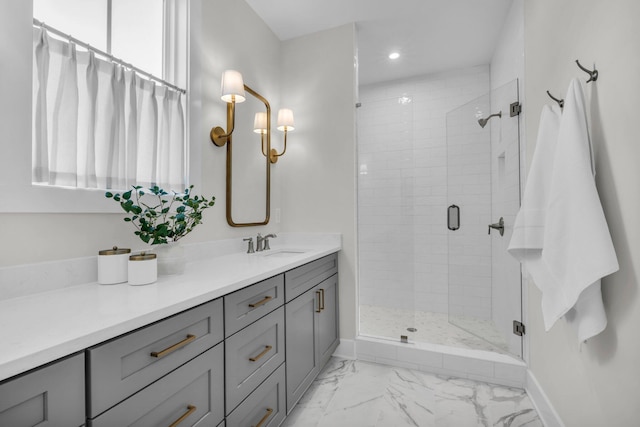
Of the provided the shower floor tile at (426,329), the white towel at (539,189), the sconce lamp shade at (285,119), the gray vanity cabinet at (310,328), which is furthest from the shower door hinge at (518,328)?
the sconce lamp shade at (285,119)

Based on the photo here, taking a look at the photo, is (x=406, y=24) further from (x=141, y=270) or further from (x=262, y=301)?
(x=141, y=270)

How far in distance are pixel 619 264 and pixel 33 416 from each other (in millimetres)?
1583

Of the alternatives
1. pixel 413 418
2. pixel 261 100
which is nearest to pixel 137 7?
pixel 261 100

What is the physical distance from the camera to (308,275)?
1.87m

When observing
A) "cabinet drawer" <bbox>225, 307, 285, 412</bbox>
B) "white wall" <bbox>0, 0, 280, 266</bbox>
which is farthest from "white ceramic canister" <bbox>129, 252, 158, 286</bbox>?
"cabinet drawer" <bbox>225, 307, 285, 412</bbox>

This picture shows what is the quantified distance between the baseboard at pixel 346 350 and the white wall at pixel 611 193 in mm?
1281

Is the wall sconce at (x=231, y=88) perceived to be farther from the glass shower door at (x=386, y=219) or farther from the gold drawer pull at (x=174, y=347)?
the gold drawer pull at (x=174, y=347)

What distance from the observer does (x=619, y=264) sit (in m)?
0.99

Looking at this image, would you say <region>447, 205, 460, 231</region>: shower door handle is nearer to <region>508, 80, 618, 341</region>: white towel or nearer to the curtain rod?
<region>508, 80, 618, 341</region>: white towel

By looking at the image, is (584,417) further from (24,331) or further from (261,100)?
(261,100)

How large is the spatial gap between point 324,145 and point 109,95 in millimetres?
1533

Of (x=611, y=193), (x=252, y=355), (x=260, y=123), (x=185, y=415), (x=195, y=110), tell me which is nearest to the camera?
(x=185, y=415)

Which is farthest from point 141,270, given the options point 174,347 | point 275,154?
point 275,154

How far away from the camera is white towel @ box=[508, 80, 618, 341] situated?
1.00 meters
